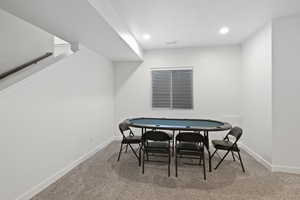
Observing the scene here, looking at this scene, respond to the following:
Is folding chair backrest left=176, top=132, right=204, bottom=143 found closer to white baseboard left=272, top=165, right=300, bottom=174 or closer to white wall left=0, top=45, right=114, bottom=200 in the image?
white baseboard left=272, top=165, right=300, bottom=174

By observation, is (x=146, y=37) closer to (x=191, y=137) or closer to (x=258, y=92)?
(x=191, y=137)

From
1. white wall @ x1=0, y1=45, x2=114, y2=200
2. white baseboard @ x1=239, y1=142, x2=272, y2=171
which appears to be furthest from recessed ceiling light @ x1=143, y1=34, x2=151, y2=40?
white baseboard @ x1=239, y1=142, x2=272, y2=171

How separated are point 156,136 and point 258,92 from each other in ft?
7.54

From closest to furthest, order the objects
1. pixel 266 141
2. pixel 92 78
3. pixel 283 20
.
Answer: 1. pixel 283 20
2. pixel 266 141
3. pixel 92 78

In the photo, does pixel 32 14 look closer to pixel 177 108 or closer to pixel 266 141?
pixel 177 108

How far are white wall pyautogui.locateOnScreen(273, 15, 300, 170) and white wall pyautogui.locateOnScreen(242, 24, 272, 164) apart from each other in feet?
0.28

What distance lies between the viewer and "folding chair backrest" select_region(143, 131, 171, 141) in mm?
2688

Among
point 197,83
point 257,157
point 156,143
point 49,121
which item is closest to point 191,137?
point 156,143

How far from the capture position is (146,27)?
3098 millimetres

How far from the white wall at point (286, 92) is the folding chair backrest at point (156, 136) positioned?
1.89m

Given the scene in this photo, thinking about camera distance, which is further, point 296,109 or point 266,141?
point 266,141

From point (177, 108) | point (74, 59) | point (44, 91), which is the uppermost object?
point (74, 59)

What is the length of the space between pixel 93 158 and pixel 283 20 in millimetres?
4391

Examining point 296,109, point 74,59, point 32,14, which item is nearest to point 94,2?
point 32,14
